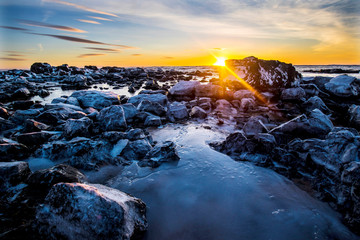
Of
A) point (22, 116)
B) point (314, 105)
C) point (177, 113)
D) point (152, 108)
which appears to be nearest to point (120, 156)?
point (177, 113)

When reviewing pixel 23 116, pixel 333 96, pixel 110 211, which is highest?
pixel 333 96

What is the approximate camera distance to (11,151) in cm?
354

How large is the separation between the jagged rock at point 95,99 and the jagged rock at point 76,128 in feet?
11.2

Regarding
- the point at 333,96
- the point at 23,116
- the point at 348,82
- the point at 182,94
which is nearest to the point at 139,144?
the point at 23,116

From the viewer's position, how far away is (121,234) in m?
1.71

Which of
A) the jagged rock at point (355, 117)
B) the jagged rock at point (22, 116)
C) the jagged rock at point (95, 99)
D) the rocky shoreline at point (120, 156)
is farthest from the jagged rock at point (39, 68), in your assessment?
the jagged rock at point (355, 117)

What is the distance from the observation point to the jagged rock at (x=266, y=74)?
1173 centimetres

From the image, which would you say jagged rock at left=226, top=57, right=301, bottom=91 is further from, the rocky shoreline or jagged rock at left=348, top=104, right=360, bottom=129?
jagged rock at left=348, top=104, right=360, bottom=129

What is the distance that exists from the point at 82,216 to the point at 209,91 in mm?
9860

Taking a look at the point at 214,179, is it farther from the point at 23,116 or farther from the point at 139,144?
the point at 23,116

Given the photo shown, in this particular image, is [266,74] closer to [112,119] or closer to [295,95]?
[295,95]

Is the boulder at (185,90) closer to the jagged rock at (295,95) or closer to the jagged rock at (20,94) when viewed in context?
the jagged rock at (295,95)

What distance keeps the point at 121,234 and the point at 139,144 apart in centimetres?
233

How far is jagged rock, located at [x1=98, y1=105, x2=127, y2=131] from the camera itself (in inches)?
210
